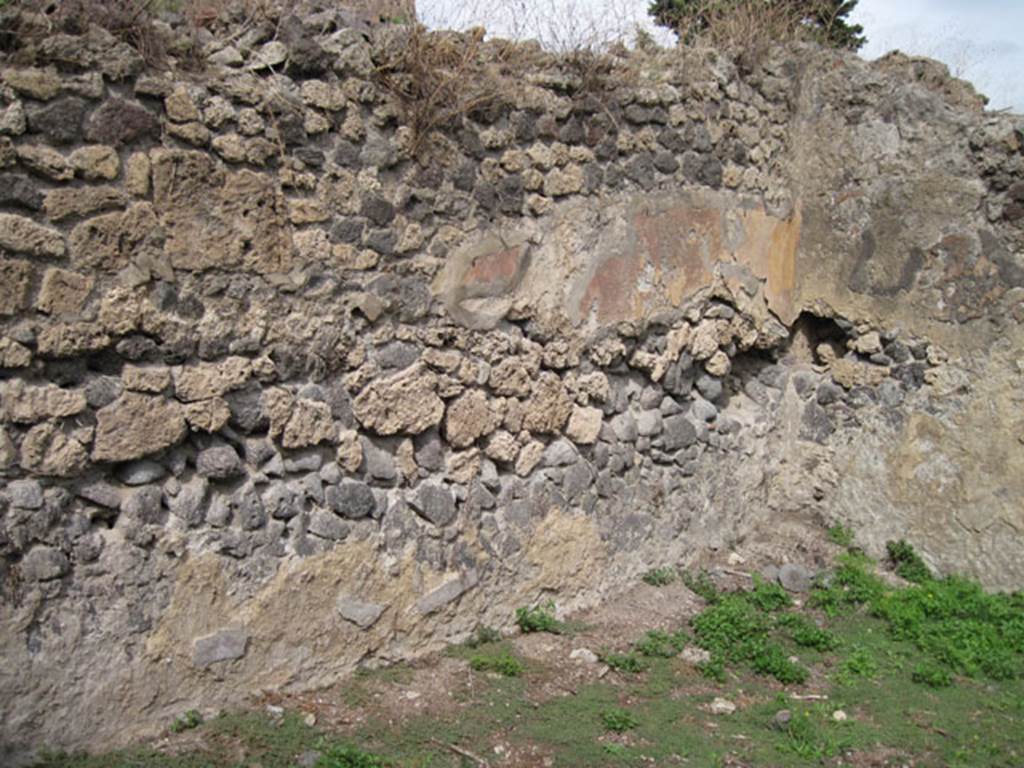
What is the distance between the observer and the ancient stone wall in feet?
10.4

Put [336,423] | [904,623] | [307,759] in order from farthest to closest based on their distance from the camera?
[904,623]
[336,423]
[307,759]

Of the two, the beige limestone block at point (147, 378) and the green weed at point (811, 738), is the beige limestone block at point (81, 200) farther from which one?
Result: the green weed at point (811, 738)

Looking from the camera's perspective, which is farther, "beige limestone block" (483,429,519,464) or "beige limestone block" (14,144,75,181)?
"beige limestone block" (483,429,519,464)

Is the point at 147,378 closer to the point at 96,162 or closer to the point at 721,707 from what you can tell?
the point at 96,162

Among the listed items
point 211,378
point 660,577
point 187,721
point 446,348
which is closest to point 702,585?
point 660,577

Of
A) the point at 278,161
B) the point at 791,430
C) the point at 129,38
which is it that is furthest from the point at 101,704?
the point at 791,430

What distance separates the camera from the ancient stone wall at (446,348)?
3.18 metres

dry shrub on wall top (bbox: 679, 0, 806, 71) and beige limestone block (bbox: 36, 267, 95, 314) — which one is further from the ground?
dry shrub on wall top (bbox: 679, 0, 806, 71)

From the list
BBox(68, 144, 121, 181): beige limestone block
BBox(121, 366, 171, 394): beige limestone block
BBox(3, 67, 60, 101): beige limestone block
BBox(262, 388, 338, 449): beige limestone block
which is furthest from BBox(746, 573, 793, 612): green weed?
BBox(3, 67, 60, 101): beige limestone block

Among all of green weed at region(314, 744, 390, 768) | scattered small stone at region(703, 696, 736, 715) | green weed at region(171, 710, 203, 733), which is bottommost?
green weed at region(171, 710, 203, 733)

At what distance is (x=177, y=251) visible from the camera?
3.35 metres

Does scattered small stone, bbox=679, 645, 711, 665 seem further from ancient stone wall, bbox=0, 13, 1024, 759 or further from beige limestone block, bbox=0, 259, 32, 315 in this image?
beige limestone block, bbox=0, 259, 32, 315

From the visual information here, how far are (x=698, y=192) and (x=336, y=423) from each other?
234cm

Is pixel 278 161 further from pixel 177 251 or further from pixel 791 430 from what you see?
pixel 791 430
